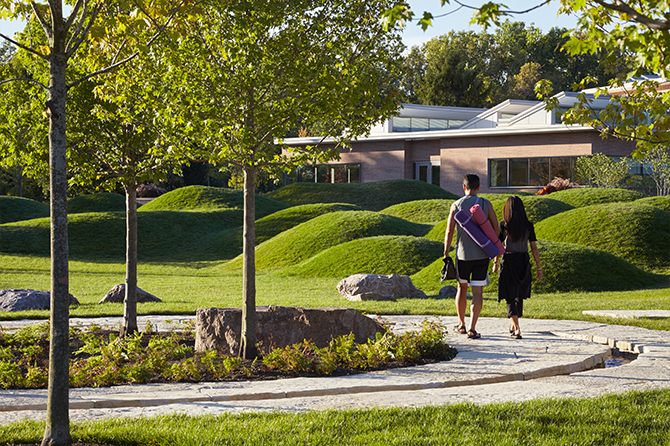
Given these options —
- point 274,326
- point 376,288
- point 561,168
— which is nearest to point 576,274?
point 376,288

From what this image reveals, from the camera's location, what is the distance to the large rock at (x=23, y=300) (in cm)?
1260

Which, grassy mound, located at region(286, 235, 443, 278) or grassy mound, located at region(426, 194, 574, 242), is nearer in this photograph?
grassy mound, located at region(286, 235, 443, 278)

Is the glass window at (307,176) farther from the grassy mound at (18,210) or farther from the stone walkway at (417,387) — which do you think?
the stone walkway at (417,387)

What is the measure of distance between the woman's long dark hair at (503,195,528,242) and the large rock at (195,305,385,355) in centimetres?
237

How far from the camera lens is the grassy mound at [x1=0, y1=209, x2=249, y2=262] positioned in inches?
1022

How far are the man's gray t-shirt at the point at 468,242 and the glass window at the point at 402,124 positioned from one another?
35963mm

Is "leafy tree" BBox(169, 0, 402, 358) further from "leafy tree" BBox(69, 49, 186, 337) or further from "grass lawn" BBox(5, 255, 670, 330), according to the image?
"grass lawn" BBox(5, 255, 670, 330)

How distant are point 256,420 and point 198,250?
22.9m

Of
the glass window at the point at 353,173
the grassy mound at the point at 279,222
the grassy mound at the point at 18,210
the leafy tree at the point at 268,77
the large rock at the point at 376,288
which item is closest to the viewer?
the leafy tree at the point at 268,77

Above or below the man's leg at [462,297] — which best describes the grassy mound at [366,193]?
above

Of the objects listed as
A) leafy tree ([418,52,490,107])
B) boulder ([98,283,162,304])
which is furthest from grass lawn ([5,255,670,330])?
leafy tree ([418,52,490,107])

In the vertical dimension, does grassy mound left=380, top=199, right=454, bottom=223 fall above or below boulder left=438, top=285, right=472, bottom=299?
above

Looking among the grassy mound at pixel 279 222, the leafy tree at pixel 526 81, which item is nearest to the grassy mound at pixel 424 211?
the grassy mound at pixel 279 222

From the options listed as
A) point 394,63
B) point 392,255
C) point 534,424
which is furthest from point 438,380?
point 392,255
